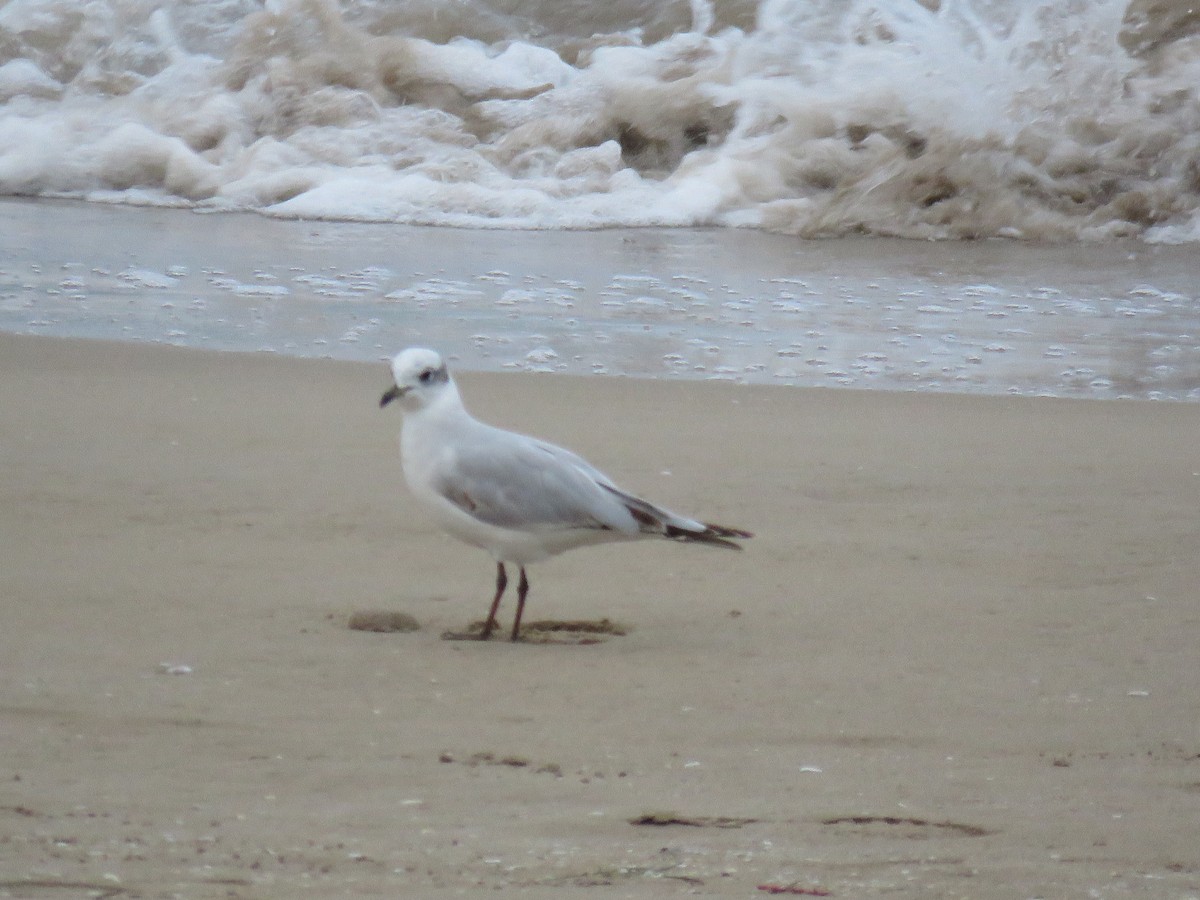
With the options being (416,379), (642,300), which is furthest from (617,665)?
(642,300)

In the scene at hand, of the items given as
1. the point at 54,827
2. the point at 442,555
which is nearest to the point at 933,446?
the point at 442,555

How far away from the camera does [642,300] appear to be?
7.76m

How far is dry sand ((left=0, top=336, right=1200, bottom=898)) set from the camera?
228 cm

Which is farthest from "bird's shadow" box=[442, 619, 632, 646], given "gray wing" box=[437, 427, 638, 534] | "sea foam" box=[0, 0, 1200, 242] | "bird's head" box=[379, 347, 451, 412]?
"sea foam" box=[0, 0, 1200, 242]

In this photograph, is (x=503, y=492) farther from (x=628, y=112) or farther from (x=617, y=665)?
(x=628, y=112)

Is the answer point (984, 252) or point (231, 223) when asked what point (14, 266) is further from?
point (984, 252)

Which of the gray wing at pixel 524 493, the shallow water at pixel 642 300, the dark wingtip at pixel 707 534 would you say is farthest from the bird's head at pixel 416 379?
the shallow water at pixel 642 300

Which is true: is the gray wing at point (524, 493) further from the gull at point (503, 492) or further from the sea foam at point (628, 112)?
the sea foam at point (628, 112)

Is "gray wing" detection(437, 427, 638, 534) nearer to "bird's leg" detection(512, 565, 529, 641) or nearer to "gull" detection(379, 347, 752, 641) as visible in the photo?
"gull" detection(379, 347, 752, 641)

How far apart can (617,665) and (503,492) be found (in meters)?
0.48

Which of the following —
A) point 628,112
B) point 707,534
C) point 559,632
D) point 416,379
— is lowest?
point 559,632

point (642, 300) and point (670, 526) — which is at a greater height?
point (642, 300)

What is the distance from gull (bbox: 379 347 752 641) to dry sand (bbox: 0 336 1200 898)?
0.66 feet

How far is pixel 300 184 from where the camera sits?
11500 millimetres
